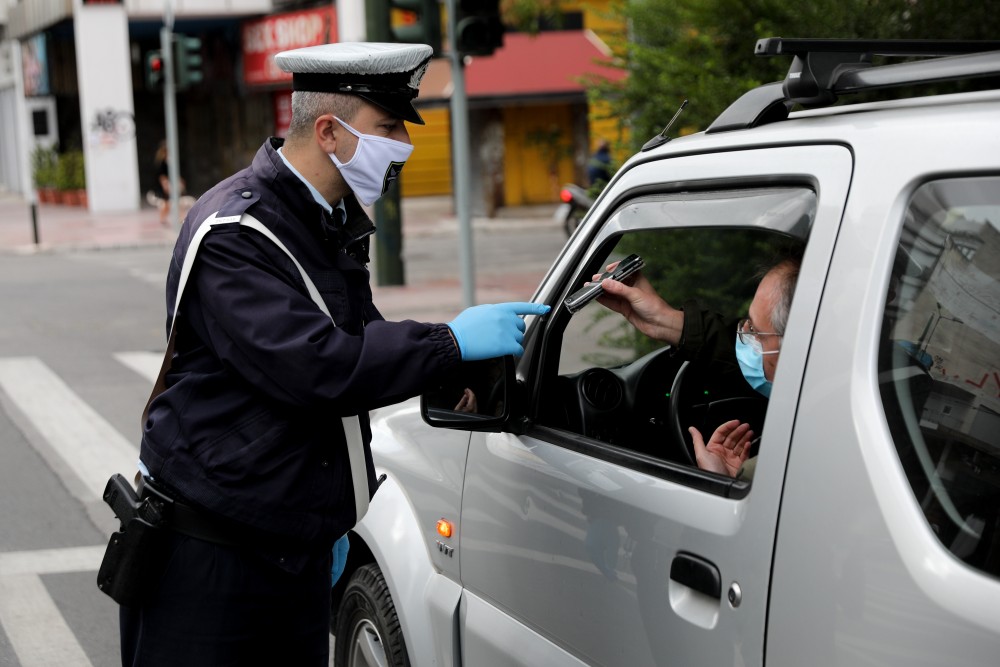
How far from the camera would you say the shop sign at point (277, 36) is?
94.7ft

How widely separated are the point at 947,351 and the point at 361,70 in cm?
130

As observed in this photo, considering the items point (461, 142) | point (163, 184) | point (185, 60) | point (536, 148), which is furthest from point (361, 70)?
point (536, 148)

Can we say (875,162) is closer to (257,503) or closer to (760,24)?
(257,503)

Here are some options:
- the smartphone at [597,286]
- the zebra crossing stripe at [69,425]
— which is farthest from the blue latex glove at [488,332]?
the zebra crossing stripe at [69,425]

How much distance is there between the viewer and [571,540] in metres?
2.53

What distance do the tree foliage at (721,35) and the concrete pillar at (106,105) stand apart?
26.2m

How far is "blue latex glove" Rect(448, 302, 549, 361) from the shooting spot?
2.52 meters

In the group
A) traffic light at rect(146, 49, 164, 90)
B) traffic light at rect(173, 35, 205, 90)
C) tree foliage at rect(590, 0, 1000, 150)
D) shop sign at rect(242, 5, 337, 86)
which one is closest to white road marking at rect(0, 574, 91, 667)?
tree foliage at rect(590, 0, 1000, 150)

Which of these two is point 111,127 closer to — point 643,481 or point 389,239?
point 389,239

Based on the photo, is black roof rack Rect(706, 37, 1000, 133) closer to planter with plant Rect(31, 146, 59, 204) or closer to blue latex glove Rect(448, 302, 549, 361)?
blue latex glove Rect(448, 302, 549, 361)

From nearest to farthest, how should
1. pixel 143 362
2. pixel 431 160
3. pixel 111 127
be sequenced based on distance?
pixel 143 362 → pixel 111 127 → pixel 431 160

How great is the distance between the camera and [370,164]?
265cm

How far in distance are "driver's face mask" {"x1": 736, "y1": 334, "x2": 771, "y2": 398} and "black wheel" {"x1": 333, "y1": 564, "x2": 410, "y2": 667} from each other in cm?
116

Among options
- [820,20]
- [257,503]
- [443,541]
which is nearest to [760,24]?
[820,20]
